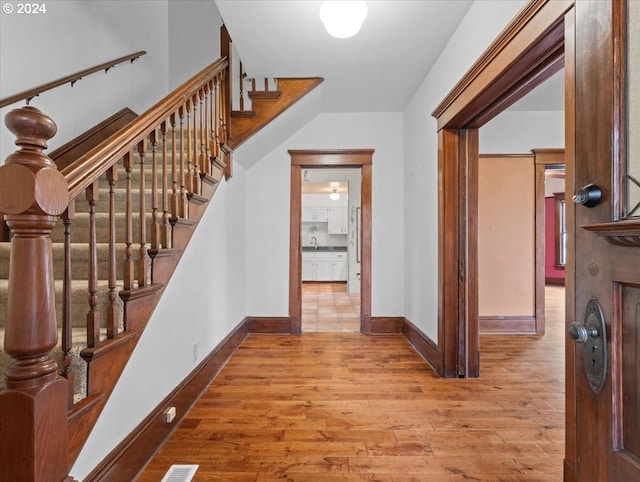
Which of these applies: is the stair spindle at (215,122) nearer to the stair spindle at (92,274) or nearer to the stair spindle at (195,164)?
the stair spindle at (195,164)

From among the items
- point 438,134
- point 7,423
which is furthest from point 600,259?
point 438,134

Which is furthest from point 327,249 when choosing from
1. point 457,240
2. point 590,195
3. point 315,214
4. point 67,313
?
point 590,195

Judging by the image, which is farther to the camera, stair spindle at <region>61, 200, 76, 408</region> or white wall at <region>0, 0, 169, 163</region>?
white wall at <region>0, 0, 169, 163</region>

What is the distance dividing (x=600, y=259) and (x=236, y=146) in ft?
9.58

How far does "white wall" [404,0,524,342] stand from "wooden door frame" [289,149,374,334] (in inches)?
17.7

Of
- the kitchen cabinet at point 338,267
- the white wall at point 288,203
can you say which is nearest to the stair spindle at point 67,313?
the white wall at point 288,203

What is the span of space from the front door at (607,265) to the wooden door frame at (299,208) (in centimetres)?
303

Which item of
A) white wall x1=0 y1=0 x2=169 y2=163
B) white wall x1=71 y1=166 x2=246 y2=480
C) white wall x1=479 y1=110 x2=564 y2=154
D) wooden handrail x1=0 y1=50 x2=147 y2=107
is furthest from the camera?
white wall x1=479 y1=110 x2=564 y2=154

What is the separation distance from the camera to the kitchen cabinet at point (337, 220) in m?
9.68

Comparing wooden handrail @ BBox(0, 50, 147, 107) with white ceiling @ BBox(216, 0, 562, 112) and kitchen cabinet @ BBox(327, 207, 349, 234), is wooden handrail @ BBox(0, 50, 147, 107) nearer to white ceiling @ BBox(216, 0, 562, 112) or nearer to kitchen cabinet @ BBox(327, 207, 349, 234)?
white ceiling @ BBox(216, 0, 562, 112)

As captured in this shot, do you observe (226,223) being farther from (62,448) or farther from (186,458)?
(62,448)

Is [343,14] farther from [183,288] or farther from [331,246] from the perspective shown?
[331,246]

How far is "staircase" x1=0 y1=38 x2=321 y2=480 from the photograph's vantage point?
853 millimetres

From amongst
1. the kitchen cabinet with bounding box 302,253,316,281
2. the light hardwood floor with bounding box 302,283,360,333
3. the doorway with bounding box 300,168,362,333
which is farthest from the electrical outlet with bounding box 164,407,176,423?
the kitchen cabinet with bounding box 302,253,316,281
